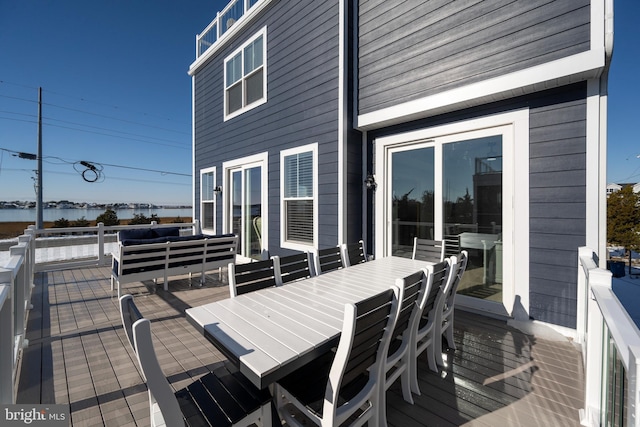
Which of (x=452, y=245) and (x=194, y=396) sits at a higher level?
(x=452, y=245)

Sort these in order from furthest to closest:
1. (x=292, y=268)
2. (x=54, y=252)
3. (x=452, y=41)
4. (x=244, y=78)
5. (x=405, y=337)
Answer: (x=244, y=78) → (x=54, y=252) → (x=452, y=41) → (x=292, y=268) → (x=405, y=337)

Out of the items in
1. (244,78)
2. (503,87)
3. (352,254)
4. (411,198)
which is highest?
(244,78)

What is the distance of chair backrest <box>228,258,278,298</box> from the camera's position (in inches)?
77.7

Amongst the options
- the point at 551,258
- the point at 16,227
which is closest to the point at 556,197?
the point at 551,258

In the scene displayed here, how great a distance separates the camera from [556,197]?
2867 millimetres

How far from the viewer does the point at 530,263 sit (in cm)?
303

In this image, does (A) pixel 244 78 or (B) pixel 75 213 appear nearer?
(A) pixel 244 78

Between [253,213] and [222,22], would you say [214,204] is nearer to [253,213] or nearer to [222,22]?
[253,213]

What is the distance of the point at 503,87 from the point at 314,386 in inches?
135

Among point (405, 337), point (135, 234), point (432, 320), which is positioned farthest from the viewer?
point (135, 234)

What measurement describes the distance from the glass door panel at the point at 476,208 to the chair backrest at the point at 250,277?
2.49 meters

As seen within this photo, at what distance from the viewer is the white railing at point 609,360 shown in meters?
0.80

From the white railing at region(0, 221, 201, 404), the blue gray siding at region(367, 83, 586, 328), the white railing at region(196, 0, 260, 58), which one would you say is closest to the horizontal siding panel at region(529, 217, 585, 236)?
the blue gray siding at region(367, 83, 586, 328)

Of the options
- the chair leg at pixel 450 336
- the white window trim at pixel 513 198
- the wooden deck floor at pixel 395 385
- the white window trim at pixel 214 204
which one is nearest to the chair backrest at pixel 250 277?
the wooden deck floor at pixel 395 385
